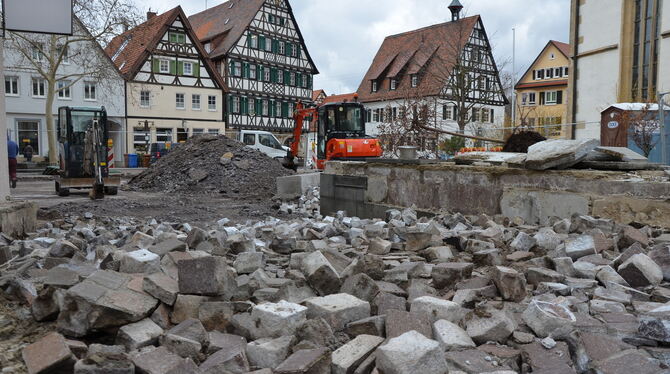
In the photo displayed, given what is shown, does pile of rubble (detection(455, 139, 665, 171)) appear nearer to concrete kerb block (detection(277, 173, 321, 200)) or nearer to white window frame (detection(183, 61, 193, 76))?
concrete kerb block (detection(277, 173, 321, 200))

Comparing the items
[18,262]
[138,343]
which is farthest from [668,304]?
[18,262]

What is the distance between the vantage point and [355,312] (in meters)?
3.02

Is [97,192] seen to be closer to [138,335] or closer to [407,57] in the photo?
[138,335]

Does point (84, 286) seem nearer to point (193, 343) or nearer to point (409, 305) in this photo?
A: point (193, 343)

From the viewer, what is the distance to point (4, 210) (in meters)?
6.14

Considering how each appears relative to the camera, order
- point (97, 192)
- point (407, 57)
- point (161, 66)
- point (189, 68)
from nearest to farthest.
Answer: point (97, 192), point (161, 66), point (189, 68), point (407, 57)

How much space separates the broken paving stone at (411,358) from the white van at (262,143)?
24281mm

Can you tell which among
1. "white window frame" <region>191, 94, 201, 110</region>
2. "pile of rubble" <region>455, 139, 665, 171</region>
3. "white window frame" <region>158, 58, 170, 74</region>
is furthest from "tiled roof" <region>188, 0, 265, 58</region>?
"pile of rubble" <region>455, 139, 665, 171</region>

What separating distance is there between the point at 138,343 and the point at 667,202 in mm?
4589

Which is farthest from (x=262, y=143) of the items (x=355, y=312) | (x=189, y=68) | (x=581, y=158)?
(x=355, y=312)

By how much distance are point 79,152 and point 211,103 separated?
85.1 feet

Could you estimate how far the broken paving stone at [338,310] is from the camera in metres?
2.95

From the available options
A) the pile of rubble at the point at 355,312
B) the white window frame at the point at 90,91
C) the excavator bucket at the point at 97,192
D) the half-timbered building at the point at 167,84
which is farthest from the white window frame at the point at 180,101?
the pile of rubble at the point at 355,312

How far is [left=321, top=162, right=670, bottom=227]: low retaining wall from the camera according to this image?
5219mm
